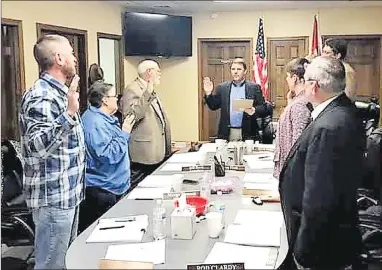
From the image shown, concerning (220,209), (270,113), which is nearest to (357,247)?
(220,209)

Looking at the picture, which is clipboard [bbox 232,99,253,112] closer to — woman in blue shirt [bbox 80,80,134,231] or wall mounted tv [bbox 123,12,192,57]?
wall mounted tv [bbox 123,12,192,57]

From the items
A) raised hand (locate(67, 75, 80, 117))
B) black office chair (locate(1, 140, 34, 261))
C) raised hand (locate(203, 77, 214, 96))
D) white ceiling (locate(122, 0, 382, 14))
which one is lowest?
black office chair (locate(1, 140, 34, 261))

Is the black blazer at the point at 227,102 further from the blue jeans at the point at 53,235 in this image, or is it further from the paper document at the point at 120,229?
the blue jeans at the point at 53,235

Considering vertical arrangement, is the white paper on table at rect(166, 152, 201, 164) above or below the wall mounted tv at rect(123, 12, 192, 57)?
below

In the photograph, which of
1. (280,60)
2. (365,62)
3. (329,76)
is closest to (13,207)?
(280,60)

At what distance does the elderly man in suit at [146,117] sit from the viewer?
1999 mm

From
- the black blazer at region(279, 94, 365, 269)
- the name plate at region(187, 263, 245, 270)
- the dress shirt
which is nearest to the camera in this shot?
the name plate at region(187, 263, 245, 270)

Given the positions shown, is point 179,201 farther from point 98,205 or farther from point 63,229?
point 98,205

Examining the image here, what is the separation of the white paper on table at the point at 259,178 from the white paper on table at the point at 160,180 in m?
0.28

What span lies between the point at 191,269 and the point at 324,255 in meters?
0.42

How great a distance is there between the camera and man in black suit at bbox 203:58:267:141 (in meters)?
2.12

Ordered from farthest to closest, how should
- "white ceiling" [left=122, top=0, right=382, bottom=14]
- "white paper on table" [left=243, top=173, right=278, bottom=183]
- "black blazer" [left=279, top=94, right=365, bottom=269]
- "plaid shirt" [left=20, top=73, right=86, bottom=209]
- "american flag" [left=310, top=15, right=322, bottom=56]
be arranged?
"white paper on table" [left=243, top=173, right=278, bottom=183]
"american flag" [left=310, top=15, right=322, bottom=56]
"white ceiling" [left=122, top=0, right=382, bottom=14]
"plaid shirt" [left=20, top=73, right=86, bottom=209]
"black blazer" [left=279, top=94, right=365, bottom=269]

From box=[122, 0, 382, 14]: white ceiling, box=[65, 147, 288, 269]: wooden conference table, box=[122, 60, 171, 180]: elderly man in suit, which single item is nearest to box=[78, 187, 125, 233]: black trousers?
box=[122, 60, 171, 180]: elderly man in suit

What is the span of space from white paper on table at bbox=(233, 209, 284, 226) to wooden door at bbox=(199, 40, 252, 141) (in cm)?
62
